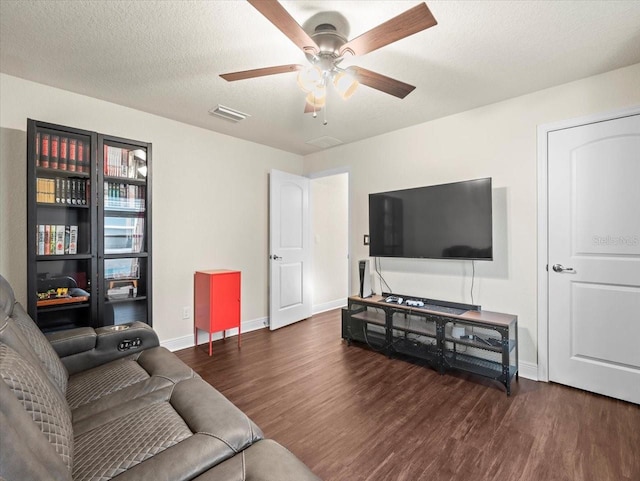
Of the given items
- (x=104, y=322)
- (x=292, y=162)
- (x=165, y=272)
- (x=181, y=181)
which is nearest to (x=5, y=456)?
(x=104, y=322)

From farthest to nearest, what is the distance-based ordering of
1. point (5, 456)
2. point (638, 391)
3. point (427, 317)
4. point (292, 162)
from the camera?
point (292, 162)
point (427, 317)
point (638, 391)
point (5, 456)

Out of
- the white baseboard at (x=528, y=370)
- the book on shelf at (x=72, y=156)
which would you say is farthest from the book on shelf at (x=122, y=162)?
the white baseboard at (x=528, y=370)

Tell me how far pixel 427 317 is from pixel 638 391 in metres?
1.51

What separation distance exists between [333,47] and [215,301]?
2.63m

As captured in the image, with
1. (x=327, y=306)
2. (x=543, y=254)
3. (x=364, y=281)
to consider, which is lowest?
(x=327, y=306)

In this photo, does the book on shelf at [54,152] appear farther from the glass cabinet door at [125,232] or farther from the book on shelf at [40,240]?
the book on shelf at [40,240]

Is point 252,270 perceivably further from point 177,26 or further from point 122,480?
point 122,480

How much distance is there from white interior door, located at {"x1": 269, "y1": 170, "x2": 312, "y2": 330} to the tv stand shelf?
A: 1013 millimetres

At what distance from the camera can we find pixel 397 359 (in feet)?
10.3

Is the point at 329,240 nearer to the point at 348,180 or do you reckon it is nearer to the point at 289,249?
the point at 289,249

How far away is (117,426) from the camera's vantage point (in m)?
1.21

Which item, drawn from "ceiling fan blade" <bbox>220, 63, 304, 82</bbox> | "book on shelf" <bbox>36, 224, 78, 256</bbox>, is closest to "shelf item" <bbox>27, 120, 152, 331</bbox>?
"book on shelf" <bbox>36, 224, 78, 256</bbox>

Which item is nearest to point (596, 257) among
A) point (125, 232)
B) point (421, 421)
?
point (421, 421)

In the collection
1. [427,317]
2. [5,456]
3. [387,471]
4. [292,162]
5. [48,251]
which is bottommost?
[387,471]
